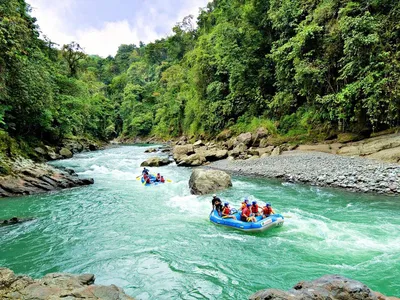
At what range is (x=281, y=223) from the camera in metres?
9.21

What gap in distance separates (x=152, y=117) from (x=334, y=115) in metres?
44.0

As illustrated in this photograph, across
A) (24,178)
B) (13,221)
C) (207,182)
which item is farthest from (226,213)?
(24,178)

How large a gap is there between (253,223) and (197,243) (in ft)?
6.19

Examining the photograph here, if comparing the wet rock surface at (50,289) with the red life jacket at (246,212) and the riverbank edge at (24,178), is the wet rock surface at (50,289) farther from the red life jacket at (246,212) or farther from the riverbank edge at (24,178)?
the riverbank edge at (24,178)

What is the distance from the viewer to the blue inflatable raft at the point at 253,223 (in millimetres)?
8773

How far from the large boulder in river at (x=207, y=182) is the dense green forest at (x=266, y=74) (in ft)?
25.1

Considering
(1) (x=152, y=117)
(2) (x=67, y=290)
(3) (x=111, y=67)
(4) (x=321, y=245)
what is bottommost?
(4) (x=321, y=245)

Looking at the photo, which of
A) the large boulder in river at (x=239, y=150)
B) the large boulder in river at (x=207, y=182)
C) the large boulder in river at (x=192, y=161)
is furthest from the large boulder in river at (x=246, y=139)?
the large boulder in river at (x=207, y=182)

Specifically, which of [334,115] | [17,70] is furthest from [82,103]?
[334,115]

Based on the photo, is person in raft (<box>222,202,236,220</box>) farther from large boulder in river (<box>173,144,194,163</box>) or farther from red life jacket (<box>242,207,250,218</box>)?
large boulder in river (<box>173,144,194,163</box>)

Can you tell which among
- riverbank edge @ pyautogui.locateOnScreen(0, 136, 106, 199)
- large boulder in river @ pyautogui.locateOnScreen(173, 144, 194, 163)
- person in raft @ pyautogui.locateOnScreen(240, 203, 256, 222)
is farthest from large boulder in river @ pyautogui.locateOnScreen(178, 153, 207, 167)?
person in raft @ pyautogui.locateOnScreen(240, 203, 256, 222)

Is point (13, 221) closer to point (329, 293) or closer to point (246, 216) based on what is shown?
point (246, 216)

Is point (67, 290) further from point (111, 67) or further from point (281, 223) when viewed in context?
point (111, 67)

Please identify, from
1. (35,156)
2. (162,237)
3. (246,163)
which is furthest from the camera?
(35,156)
